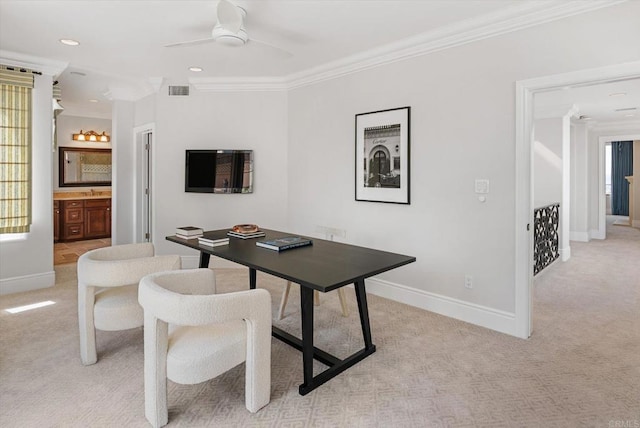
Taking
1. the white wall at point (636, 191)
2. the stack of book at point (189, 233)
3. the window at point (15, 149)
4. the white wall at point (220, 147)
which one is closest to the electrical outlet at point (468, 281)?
the stack of book at point (189, 233)

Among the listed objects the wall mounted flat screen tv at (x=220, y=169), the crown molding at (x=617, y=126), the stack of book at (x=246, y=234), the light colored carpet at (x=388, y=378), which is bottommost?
the light colored carpet at (x=388, y=378)

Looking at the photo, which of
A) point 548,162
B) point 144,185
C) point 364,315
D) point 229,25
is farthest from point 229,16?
point 548,162

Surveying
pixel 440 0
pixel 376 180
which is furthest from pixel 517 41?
pixel 376 180

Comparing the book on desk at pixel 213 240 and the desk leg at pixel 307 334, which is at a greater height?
the book on desk at pixel 213 240

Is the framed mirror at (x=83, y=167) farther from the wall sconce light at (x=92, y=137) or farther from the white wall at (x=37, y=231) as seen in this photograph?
the white wall at (x=37, y=231)

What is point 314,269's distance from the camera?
2.26m

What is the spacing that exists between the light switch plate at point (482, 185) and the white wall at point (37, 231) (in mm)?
4497

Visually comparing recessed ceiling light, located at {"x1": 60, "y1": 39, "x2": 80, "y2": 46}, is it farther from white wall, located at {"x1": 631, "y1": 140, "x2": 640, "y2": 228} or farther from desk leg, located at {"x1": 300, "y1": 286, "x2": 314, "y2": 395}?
white wall, located at {"x1": 631, "y1": 140, "x2": 640, "y2": 228}

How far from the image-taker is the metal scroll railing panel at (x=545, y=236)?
195 inches

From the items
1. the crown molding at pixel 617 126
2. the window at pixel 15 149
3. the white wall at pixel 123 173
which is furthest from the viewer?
the crown molding at pixel 617 126

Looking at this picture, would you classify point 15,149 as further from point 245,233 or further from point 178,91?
point 245,233

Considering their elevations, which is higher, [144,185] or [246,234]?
[144,185]

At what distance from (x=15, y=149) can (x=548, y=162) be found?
7291mm

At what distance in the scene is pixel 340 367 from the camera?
2436 millimetres
